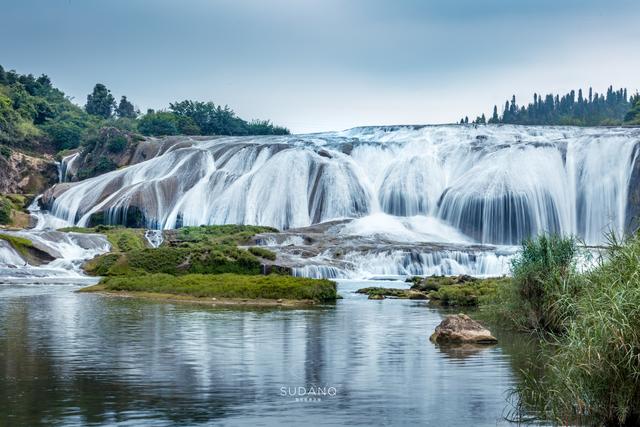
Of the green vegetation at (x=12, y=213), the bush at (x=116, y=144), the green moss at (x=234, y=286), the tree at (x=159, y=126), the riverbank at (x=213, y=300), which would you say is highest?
the tree at (x=159, y=126)

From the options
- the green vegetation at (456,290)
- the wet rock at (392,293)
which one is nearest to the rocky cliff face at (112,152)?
the wet rock at (392,293)

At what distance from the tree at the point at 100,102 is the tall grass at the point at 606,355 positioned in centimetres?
14317

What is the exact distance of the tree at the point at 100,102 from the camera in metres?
154

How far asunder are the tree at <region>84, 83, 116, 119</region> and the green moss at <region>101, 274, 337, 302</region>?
111 meters

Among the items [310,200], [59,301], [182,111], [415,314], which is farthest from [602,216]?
[182,111]

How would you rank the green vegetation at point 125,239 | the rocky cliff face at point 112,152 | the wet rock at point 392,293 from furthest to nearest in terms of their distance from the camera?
the rocky cliff face at point 112,152, the green vegetation at point 125,239, the wet rock at point 392,293

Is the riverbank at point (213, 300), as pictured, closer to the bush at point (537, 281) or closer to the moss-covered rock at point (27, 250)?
the bush at point (537, 281)

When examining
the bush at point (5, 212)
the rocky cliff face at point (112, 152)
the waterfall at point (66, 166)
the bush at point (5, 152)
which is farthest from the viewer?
the waterfall at point (66, 166)

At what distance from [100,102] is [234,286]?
117800 mm

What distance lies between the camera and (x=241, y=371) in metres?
21.1

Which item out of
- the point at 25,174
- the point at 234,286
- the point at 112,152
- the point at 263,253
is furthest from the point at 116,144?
the point at 234,286

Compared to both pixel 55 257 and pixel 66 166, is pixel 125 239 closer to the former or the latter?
pixel 55 257

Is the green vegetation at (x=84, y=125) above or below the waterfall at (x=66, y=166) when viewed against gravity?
above

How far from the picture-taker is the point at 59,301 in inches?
1561
